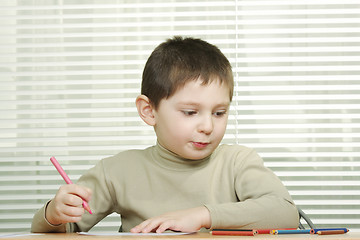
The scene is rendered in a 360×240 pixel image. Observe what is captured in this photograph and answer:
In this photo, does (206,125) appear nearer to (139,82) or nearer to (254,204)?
(254,204)

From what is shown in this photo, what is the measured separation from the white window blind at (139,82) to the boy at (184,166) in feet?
3.40

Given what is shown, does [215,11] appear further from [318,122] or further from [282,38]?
[318,122]

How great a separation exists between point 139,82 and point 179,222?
146 cm

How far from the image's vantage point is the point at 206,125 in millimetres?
1301

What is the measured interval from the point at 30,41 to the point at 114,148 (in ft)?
2.00

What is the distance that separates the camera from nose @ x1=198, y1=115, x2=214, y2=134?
1.30 meters

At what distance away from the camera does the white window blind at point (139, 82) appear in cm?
249

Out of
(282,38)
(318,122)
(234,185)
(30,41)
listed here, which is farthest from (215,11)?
(234,185)

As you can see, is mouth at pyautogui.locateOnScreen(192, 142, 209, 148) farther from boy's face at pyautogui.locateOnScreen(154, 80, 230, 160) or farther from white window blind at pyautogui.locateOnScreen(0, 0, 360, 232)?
white window blind at pyautogui.locateOnScreen(0, 0, 360, 232)

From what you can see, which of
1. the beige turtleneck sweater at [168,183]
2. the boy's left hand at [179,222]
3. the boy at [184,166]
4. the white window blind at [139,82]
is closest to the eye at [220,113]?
the boy at [184,166]

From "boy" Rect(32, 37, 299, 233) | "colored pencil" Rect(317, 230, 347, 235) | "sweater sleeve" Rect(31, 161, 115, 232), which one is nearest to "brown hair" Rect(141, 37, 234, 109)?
"boy" Rect(32, 37, 299, 233)

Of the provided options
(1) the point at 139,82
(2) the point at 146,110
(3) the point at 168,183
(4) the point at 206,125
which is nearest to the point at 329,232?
(4) the point at 206,125

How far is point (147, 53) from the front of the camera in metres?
2.53

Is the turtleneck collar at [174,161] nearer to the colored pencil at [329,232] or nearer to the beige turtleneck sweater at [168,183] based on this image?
the beige turtleneck sweater at [168,183]
